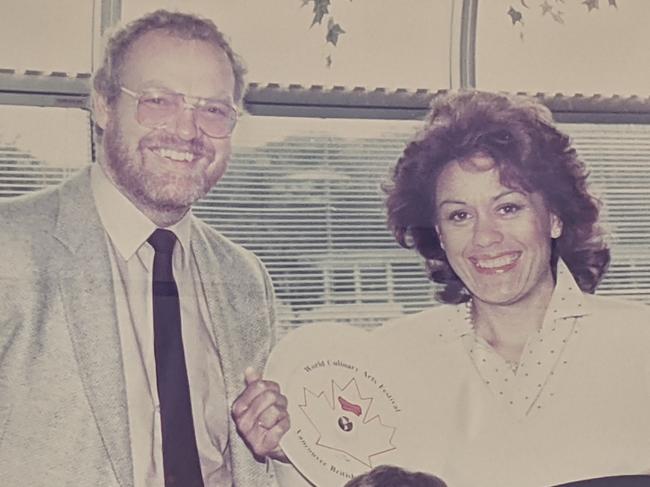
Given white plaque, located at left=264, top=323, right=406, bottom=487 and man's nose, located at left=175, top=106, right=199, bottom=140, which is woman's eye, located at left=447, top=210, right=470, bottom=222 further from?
man's nose, located at left=175, top=106, right=199, bottom=140

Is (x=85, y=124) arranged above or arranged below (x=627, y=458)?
above

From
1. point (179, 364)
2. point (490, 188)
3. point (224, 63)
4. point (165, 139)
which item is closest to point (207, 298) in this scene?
point (179, 364)

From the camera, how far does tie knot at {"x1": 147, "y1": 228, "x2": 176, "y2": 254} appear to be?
9.03ft

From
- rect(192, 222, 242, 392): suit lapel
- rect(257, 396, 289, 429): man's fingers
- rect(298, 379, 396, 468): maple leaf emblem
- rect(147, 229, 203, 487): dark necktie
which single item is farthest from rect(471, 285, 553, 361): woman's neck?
rect(147, 229, 203, 487): dark necktie

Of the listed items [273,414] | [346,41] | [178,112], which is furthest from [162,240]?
[346,41]

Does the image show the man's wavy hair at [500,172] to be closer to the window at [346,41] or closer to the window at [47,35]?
the window at [346,41]

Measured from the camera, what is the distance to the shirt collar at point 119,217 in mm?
2713

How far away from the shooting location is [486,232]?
291 centimetres

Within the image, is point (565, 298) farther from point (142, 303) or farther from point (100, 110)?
point (100, 110)

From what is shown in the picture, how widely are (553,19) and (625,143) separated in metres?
0.48

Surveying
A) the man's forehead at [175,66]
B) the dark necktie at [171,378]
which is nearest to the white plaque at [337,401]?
the dark necktie at [171,378]

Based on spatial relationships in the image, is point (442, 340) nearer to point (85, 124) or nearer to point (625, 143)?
point (625, 143)

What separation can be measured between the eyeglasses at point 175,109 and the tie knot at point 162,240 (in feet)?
1.03

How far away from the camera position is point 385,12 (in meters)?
3.03
